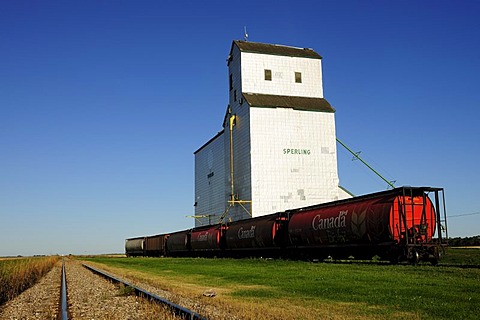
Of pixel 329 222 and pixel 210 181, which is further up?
pixel 210 181

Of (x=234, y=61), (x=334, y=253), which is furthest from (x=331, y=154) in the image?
(x=334, y=253)

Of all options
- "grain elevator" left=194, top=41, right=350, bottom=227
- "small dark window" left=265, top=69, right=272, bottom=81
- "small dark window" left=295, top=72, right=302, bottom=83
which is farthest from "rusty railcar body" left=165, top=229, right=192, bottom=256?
"small dark window" left=295, top=72, right=302, bottom=83

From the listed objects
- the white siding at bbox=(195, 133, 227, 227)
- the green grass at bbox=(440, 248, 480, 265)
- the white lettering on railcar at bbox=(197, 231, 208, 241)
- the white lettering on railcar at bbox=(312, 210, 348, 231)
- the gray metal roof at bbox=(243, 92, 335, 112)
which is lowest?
the green grass at bbox=(440, 248, 480, 265)

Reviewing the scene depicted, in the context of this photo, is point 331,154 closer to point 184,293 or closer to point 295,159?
point 295,159

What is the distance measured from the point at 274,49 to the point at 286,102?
7.44 meters

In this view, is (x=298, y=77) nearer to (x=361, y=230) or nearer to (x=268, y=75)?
(x=268, y=75)

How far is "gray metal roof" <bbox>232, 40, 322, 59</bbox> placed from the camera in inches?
2185

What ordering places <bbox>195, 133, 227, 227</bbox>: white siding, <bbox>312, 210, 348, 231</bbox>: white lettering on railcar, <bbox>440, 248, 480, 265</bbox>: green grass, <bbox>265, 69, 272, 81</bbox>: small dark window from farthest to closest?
<bbox>195, 133, 227, 227</bbox>: white siding
<bbox>265, 69, 272, 81</bbox>: small dark window
<bbox>312, 210, 348, 231</bbox>: white lettering on railcar
<bbox>440, 248, 480, 265</bbox>: green grass

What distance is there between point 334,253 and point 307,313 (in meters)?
16.2

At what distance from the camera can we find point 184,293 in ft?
46.4

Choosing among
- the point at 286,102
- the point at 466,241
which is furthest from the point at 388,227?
the point at 466,241

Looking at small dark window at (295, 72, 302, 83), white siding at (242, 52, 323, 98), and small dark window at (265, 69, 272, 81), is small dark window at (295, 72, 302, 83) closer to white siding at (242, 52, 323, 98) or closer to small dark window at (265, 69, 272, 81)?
white siding at (242, 52, 323, 98)

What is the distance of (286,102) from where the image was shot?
5350cm

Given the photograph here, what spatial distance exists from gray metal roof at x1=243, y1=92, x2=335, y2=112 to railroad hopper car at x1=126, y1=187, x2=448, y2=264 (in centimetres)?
A: 2037
